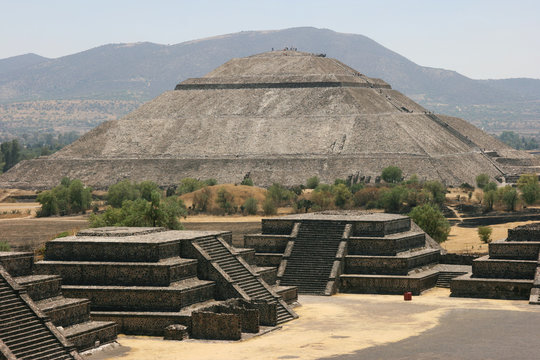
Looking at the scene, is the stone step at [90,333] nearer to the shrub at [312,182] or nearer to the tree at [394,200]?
the tree at [394,200]

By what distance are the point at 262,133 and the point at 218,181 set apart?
737 inches

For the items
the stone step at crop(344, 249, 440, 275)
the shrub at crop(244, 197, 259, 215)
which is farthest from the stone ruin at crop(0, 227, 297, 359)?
the shrub at crop(244, 197, 259, 215)

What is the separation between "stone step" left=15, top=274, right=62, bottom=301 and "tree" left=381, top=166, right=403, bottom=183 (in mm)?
104806

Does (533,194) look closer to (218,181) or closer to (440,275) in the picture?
(218,181)

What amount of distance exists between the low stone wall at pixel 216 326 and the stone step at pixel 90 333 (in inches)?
151

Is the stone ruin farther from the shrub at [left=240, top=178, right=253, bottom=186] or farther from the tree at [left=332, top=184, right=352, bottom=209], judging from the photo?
the shrub at [left=240, top=178, right=253, bottom=186]

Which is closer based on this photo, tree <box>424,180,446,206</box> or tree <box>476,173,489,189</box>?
tree <box>424,180,446,206</box>

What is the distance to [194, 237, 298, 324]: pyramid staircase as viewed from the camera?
51.5m

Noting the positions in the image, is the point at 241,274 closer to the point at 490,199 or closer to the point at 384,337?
the point at 384,337

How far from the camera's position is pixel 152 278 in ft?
159

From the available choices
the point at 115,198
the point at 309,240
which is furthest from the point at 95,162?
the point at 309,240

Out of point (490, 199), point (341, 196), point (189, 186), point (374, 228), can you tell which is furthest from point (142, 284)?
point (189, 186)

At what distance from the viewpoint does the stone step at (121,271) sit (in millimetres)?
48406

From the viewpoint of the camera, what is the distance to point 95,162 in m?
174
